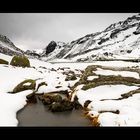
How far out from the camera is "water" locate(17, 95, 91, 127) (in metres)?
19.0

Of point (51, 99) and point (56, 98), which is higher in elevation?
point (56, 98)

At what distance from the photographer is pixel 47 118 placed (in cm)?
2045

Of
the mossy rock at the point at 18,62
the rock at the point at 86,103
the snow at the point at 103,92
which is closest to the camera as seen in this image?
the rock at the point at 86,103

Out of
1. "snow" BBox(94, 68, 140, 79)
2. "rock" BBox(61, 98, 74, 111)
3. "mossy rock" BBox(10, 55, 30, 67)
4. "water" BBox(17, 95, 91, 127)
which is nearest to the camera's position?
"water" BBox(17, 95, 91, 127)

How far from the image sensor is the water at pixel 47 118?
19031mm

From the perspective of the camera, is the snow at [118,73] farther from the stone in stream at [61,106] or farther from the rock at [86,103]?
the stone in stream at [61,106]

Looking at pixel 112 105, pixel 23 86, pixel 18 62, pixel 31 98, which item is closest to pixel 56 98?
pixel 31 98

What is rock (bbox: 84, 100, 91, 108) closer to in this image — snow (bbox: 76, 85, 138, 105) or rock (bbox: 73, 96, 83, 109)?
snow (bbox: 76, 85, 138, 105)

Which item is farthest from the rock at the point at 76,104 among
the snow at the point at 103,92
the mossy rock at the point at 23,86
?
A: the mossy rock at the point at 23,86

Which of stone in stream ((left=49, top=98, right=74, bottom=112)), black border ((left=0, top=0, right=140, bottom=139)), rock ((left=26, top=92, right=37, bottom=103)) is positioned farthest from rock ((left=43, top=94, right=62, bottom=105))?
black border ((left=0, top=0, right=140, bottom=139))

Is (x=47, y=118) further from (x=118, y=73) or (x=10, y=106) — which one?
(x=118, y=73)

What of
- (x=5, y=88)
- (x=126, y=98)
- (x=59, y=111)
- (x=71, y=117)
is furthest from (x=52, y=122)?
(x=5, y=88)
